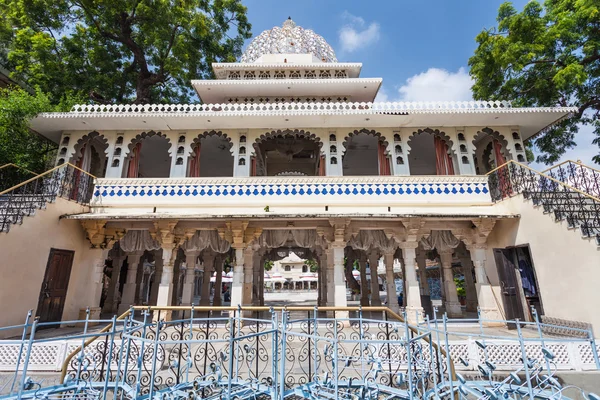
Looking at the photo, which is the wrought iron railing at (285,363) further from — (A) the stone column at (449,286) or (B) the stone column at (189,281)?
(A) the stone column at (449,286)

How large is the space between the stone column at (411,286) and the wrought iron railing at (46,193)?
1102 cm

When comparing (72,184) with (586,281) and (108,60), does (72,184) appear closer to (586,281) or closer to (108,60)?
(108,60)

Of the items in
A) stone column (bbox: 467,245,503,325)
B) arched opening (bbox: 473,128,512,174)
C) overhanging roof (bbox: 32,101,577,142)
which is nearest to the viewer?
stone column (bbox: 467,245,503,325)

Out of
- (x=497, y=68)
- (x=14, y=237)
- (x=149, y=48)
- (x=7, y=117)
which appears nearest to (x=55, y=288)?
(x=14, y=237)

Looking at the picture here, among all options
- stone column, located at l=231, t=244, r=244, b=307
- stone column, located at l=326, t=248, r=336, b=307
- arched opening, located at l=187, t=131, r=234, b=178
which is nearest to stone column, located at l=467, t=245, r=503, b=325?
stone column, located at l=326, t=248, r=336, b=307

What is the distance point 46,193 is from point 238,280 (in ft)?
22.0

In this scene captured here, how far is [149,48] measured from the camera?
1962 centimetres

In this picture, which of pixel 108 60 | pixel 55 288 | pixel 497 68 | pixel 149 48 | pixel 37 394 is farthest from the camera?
pixel 149 48

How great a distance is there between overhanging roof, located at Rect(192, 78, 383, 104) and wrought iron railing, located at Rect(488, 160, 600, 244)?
6583mm

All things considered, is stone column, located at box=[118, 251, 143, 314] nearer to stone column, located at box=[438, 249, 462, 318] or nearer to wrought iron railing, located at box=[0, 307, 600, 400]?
wrought iron railing, located at box=[0, 307, 600, 400]

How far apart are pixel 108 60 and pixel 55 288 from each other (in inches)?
567

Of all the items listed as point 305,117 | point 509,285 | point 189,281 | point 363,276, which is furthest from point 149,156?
point 509,285

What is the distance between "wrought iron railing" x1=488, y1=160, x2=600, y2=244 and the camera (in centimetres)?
771

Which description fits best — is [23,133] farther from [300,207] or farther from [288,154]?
[300,207]
